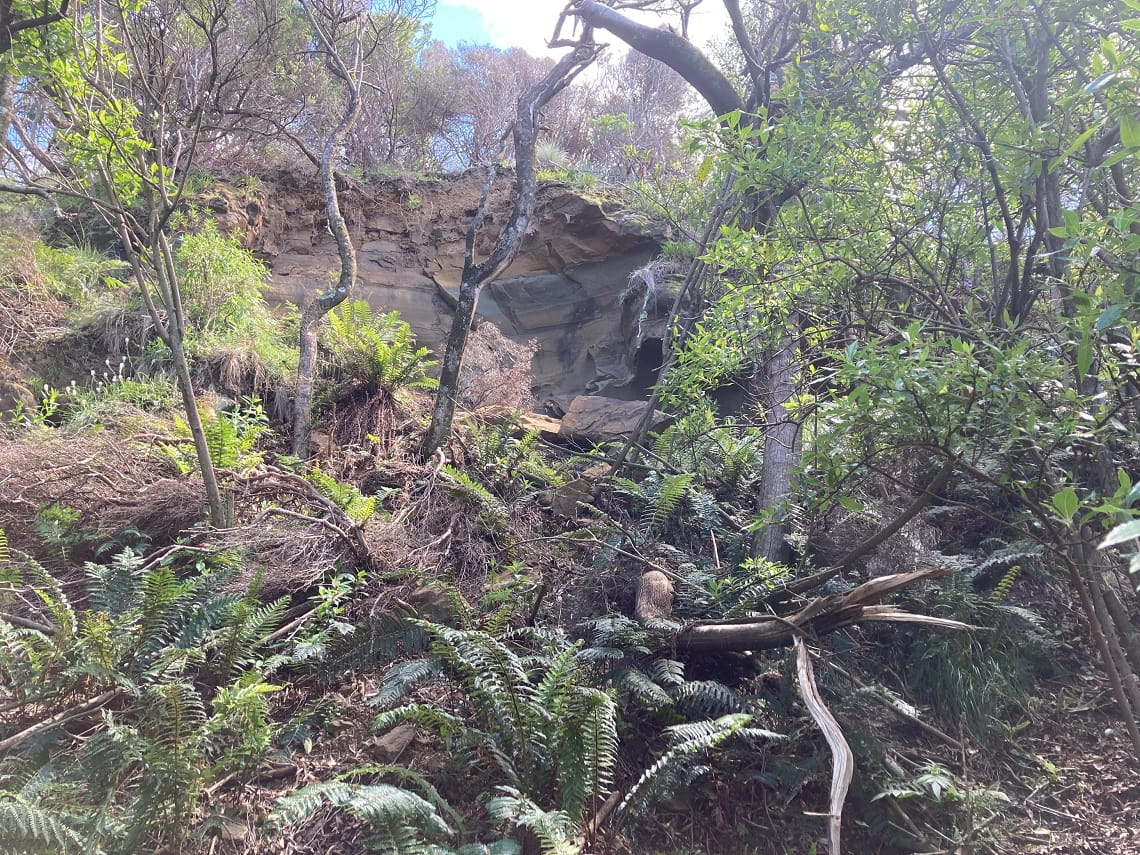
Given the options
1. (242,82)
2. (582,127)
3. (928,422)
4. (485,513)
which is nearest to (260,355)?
(485,513)

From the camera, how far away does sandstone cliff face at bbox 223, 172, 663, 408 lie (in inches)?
462

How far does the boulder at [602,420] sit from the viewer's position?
850 cm

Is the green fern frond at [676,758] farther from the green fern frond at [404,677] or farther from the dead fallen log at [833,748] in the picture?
→ the green fern frond at [404,677]

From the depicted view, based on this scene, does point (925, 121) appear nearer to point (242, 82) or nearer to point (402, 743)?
point (402, 743)

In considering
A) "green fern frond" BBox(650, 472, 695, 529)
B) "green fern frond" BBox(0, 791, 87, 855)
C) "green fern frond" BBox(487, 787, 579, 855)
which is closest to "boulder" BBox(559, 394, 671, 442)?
"green fern frond" BBox(650, 472, 695, 529)

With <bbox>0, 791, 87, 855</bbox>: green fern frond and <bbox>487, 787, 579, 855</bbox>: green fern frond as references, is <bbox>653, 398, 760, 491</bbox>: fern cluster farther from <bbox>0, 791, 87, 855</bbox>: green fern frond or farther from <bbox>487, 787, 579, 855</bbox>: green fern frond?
<bbox>0, 791, 87, 855</bbox>: green fern frond

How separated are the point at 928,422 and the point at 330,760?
349 cm

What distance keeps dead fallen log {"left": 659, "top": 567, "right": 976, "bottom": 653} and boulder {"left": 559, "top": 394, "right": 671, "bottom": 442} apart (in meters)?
4.26

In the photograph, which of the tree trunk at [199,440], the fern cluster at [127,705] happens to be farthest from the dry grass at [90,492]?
the fern cluster at [127,705]

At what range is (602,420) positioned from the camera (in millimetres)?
8766

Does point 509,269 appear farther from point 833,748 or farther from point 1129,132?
point 1129,132

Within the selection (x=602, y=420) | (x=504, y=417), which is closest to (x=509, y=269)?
(x=602, y=420)

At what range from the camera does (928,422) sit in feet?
9.61

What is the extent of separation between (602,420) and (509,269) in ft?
15.9
